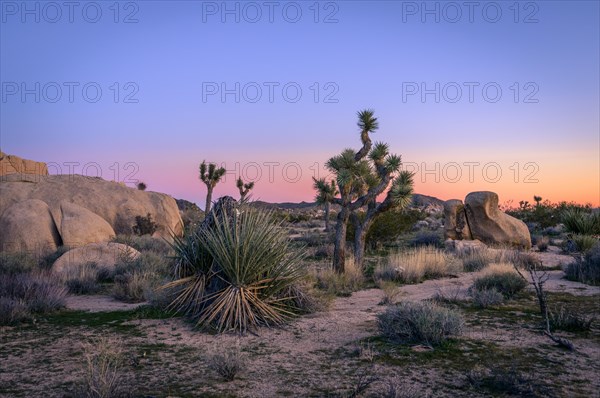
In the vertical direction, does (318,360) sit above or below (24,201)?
below

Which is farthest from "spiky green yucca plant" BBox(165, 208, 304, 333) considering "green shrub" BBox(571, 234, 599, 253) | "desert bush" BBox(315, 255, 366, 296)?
"green shrub" BBox(571, 234, 599, 253)

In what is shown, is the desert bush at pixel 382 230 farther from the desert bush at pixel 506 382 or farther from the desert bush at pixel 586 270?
the desert bush at pixel 506 382

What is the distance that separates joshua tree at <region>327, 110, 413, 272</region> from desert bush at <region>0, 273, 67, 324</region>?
7756 mm

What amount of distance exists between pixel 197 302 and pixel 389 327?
343cm

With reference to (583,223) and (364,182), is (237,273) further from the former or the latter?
(583,223)

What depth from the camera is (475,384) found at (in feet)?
16.5

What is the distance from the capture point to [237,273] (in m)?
7.91

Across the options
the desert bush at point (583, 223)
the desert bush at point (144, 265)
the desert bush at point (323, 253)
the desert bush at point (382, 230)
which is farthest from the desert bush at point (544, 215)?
the desert bush at point (144, 265)

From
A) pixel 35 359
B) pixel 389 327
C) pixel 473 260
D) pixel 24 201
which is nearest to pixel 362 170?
pixel 473 260

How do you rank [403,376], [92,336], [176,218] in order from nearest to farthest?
[403,376]
[92,336]
[176,218]

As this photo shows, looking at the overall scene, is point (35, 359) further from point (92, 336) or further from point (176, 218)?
point (176, 218)

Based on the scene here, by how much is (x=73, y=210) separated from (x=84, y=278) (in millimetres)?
9284

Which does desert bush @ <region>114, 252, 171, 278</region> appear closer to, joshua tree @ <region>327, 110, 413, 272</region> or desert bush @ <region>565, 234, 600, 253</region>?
joshua tree @ <region>327, 110, 413, 272</region>

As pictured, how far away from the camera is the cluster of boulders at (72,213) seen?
1848 centimetres
